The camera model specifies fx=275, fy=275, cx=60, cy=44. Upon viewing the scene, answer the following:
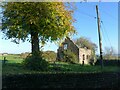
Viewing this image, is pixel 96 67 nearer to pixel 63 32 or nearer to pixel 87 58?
pixel 87 58

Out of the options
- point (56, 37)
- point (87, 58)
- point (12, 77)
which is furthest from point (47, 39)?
point (12, 77)

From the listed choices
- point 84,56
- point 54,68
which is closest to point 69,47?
point 84,56

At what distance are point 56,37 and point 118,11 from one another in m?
3.02

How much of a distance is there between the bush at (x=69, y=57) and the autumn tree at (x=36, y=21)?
726 mm

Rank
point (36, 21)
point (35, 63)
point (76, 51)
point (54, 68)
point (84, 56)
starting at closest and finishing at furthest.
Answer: point (54, 68), point (36, 21), point (35, 63), point (84, 56), point (76, 51)

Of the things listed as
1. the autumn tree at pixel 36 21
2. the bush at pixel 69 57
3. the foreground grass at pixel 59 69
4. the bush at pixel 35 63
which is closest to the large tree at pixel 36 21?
the autumn tree at pixel 36 21

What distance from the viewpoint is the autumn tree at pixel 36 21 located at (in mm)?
10391

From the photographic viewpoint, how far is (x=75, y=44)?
441 inches

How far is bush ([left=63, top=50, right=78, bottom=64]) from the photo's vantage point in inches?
418

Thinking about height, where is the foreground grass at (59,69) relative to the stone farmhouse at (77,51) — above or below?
below

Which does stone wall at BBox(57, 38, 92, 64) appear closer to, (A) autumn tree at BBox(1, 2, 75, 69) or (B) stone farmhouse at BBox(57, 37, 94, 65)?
(B) stone farmhouse at BBox(57, 37, 94, 65)

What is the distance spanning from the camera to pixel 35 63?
10852 mm

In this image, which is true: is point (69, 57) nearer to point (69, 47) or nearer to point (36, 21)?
point (69, 47)

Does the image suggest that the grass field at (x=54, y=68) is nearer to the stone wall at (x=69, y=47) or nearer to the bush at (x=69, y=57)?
the bush at (x=69, y=57)
